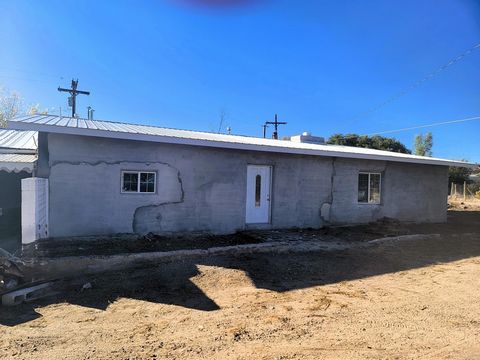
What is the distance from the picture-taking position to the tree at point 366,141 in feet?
151

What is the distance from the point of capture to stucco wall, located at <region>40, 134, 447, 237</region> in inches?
360

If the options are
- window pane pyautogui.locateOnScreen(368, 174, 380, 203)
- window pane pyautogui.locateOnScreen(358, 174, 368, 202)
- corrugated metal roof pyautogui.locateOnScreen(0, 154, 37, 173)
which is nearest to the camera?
corrugated metal roof pyautogui.locateOnScreen(0, 154, 37, 173)

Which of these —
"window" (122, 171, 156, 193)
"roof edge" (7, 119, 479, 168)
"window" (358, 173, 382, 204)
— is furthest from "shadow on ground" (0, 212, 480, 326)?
"window" (358, 173, 382, 204)

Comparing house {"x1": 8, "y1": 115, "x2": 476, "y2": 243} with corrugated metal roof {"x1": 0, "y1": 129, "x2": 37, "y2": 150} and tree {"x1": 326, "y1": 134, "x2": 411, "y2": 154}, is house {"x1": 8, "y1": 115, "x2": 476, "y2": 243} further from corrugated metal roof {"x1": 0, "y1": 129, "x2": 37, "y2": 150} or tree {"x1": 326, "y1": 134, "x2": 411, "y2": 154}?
tree {"x1": 326, "y1": 134, "x2": 411, "y2": 154}

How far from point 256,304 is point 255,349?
60.5 inches

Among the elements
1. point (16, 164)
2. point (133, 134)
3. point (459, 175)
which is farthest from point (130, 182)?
point (459, 175)

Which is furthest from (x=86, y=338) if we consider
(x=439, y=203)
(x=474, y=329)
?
(x=439, y=203)

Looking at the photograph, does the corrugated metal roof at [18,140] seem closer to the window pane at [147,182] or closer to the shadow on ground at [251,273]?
the window pane at [147,182]

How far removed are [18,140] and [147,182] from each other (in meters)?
5.48

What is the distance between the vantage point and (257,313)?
5.27 meters

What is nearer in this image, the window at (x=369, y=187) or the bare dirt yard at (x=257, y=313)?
the bare dirt yard at (x=257, y=313)

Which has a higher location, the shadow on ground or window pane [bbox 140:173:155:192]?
window pane [bbox 140:173:155:192]

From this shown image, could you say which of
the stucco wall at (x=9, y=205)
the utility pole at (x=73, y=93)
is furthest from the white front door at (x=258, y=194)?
the utility pole at (x=73, y=93)

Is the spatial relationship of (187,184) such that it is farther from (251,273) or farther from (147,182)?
(251,273)
